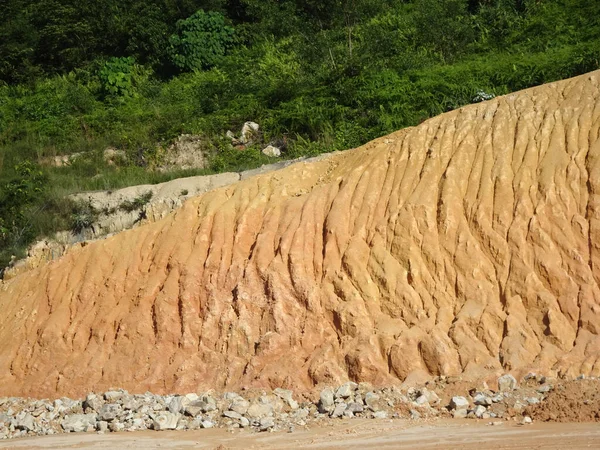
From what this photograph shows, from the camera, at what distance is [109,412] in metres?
13.7

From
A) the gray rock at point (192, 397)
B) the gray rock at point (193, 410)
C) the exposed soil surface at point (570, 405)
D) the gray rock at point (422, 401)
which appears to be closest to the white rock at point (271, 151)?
the gray rock at point (192, 397)

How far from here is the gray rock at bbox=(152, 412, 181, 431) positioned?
1305cm

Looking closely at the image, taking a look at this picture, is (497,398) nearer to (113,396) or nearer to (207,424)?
(207,424)

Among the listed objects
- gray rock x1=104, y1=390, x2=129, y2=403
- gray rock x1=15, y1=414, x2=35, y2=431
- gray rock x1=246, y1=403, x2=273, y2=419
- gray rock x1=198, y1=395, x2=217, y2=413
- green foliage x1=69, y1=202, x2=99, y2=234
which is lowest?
green foliage x1=69, y1=202, x2=99, y2=234

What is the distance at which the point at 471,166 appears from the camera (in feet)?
52.0

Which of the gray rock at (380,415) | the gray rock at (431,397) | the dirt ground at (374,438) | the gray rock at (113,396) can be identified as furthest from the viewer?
the gray rock at (113,396)

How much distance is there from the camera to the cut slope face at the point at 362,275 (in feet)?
45.4

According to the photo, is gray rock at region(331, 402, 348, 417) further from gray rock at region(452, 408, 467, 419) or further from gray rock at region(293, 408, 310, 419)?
gray rock at region(452, 408, 467, 419)

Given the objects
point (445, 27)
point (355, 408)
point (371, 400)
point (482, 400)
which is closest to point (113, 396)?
point (355, 408)

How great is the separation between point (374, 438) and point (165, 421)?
3.29m

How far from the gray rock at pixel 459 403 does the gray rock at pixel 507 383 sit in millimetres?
617

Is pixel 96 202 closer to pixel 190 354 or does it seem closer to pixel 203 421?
pixel 190 354

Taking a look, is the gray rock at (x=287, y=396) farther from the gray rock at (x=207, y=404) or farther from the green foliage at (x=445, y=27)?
the green foliage at (x=445, y=27)

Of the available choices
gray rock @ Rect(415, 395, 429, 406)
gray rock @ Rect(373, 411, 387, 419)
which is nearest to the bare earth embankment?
gray rock @ Rect(373, 411, 387, 419)
